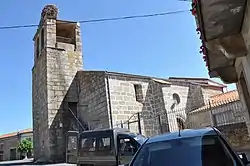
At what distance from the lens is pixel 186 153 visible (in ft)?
12.1

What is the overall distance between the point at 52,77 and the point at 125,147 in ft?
47.7

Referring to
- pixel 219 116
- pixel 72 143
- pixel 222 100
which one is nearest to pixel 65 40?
pixel 72 143

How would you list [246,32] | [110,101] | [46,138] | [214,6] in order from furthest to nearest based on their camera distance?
[46,138] < [110,101] < [246,32] < [214,6]

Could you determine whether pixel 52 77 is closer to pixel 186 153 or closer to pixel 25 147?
pixel 186 153

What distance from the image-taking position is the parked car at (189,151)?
3.53 meters

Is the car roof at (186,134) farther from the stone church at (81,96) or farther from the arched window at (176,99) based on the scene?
the arched window at (176,99)

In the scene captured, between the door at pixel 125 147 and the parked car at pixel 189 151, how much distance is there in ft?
17.0

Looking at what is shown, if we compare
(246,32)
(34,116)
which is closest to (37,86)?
(34,116)

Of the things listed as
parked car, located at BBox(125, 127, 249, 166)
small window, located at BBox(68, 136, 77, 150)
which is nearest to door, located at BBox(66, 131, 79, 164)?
small window, located at BBox(68, 136, 77, 150)

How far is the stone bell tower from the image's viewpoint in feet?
69.5

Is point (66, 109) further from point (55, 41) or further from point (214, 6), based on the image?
point (214, 6)

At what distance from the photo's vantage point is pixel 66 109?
73.2 feet

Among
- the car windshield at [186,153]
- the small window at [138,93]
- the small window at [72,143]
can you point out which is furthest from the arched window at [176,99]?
the car windshield at [186,153]

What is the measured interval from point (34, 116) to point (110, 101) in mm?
10441
